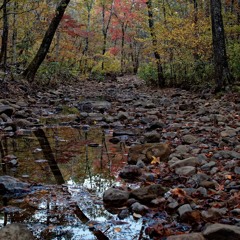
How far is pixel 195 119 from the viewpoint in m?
6.85

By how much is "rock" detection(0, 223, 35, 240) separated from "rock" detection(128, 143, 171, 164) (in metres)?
2.24

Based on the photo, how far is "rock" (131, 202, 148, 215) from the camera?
8.92 ft

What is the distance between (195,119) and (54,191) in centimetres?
429

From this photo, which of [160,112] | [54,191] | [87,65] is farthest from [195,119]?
[87,65]

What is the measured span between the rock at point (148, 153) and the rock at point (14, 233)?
224 cm

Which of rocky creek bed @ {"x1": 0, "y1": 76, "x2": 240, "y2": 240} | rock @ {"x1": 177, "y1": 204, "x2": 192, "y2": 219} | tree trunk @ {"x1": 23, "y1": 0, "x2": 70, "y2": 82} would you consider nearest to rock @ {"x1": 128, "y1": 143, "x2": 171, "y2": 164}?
rocky creek bed @ {"x1": 0, "y1": 76, "x2": 240, "y2": 240}

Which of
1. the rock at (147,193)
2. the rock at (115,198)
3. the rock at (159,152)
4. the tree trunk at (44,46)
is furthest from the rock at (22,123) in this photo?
the tree trunk at (44,46)

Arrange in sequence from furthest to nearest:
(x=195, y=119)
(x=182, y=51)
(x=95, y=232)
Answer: (x=182, y=51) → (x=195, y=119) → (x=95, y=232)

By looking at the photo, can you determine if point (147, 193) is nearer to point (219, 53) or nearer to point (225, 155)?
point (225, 155)

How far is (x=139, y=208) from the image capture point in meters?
2.74

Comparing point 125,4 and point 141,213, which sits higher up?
point 125,4

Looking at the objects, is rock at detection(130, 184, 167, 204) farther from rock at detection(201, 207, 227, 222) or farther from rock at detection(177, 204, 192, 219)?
rock at detection(201, 207, 227, 222)

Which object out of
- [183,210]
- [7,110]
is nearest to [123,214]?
[183,210]

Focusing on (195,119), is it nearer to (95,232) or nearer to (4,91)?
(95,232)
